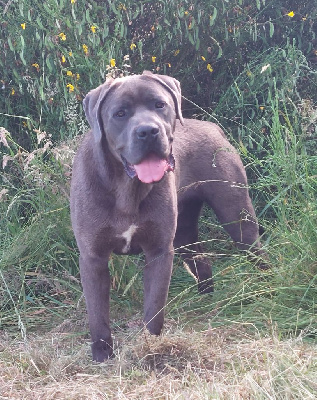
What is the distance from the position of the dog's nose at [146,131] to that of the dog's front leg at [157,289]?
2.16 ft

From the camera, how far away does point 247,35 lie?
5.07m

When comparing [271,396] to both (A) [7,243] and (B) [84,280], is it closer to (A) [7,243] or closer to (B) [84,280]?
(B) [84,280]

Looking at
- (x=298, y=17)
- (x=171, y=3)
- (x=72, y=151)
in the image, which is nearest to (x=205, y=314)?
(x=72, y=151)

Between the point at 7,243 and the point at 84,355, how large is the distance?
1.29 m

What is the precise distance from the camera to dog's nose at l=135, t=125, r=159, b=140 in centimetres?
299

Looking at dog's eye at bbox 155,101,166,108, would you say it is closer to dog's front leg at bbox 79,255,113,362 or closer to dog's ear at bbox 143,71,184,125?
dog's ear at bbox 143,71,184,125

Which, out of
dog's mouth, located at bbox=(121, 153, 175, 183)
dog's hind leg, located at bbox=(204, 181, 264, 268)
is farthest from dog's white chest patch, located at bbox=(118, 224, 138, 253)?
dog's hind leg, located at bbox=(204, 181, 264, 268)

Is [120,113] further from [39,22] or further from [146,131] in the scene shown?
[39,22]

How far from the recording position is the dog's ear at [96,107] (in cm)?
321

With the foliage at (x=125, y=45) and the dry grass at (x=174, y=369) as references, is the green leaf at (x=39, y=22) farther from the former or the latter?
the dry grass at (x=174, y=369)

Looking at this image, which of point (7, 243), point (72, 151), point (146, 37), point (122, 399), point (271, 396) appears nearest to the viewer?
point (271, 396)

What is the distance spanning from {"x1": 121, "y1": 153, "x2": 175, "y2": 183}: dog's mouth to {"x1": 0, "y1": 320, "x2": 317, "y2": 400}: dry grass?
75 centimetres

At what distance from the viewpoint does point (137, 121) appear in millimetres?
3080

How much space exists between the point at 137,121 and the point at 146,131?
12cm
